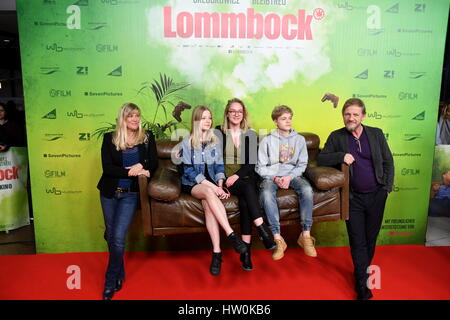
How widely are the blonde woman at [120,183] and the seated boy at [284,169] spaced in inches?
38.9

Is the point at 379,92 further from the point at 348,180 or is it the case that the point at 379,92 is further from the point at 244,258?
the point at 244,258

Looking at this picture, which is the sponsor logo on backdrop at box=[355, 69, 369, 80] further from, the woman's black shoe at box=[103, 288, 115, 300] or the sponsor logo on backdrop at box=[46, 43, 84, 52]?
the woman's black shoe at box=[103, 288, 115, 300]

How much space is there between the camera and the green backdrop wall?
125 inches

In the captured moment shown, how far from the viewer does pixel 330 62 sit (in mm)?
3355

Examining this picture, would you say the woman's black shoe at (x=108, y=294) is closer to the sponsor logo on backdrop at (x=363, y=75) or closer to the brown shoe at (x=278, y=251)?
the brown shoe at (x=278, y=251)

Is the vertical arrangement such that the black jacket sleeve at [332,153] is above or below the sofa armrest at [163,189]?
above

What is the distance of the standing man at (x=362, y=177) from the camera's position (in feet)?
8.55

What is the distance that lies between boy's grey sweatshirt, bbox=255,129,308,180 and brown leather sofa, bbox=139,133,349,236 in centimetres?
17

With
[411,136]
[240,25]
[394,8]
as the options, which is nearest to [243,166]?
[240,25]

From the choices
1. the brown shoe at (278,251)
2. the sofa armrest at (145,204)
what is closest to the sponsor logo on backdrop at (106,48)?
the sofa armrest at (145,204)

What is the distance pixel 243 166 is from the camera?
3.02 m

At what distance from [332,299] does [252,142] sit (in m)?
1.44

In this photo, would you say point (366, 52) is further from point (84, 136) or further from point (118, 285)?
point (118, 285)

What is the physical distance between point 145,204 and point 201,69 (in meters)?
1.41
